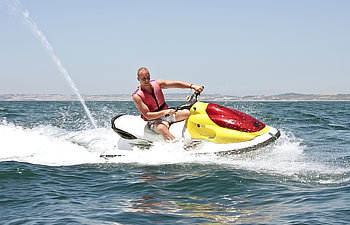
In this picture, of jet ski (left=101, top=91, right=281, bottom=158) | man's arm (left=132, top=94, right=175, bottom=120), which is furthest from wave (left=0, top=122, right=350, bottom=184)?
man's arm (left=132, top=94, right=175, bottom=120)

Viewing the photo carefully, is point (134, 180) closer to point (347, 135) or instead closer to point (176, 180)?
point (176, 180)

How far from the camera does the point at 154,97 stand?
6.27 m

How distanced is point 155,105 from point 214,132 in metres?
1.03

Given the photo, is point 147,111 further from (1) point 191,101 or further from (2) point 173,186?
(2) point 173,186

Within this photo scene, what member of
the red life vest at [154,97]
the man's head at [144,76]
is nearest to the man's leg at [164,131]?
the red life vest at [154,97]

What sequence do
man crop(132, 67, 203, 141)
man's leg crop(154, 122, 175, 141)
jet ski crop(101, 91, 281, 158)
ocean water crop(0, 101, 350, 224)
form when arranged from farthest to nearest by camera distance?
man's leg crop(154, 122, 175, 141), man crop(132, 67, 203, 141), jet ski crop(101, 91, 281, 158), ocean water crop(0, 101, 350, 224)

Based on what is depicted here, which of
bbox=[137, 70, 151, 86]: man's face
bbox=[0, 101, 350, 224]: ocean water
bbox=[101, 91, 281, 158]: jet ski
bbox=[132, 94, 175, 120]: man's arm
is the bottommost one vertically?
bbox=[0, 101, 350, 224]: ocean water

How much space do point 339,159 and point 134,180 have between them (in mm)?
3270

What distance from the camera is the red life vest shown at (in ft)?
20.2

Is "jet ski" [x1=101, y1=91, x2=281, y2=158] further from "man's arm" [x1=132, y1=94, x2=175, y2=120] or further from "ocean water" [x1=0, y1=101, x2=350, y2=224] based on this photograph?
"man's arm" [x1=132, y1=94, x2=175, y2=120]

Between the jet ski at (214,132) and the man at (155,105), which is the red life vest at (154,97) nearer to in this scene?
the man at (155,105)

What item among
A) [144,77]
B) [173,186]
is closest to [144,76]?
[144,77]

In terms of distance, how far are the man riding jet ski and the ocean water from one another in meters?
0.16

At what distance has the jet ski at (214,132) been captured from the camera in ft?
19.6
